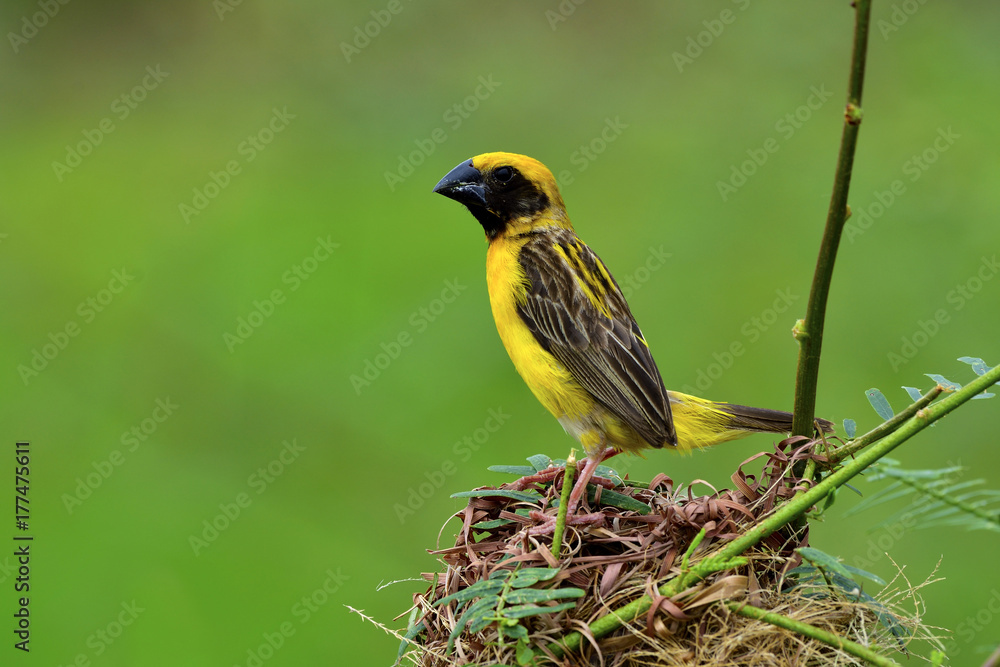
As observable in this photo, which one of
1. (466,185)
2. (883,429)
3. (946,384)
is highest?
(946,384)

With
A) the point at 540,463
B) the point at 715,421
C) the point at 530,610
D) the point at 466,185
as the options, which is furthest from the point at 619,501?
the point at 466,185

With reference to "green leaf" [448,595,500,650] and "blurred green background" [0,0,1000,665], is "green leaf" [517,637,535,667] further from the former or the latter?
"blurred green background" [0,0,1000,665]

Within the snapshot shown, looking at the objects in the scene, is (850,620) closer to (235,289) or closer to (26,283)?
(235,289)

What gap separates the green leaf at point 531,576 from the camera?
1.38m

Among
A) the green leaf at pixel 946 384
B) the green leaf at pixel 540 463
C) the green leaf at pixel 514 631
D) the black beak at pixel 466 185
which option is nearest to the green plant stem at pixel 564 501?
the green leaf at pixel 514 631

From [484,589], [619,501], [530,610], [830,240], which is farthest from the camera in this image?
[619,501]

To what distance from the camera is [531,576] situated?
1394 mm

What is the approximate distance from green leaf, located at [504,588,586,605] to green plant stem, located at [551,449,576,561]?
0.22ft

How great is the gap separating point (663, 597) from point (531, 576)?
0.21 metres

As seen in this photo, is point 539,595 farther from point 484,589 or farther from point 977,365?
point 977,365

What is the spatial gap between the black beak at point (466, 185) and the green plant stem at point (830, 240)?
5.63 feet

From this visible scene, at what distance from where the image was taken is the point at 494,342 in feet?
15.4

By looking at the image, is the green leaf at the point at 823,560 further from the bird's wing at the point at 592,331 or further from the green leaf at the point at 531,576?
the bird's wing at the point at 592,331

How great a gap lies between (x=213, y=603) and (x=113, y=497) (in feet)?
2.66
